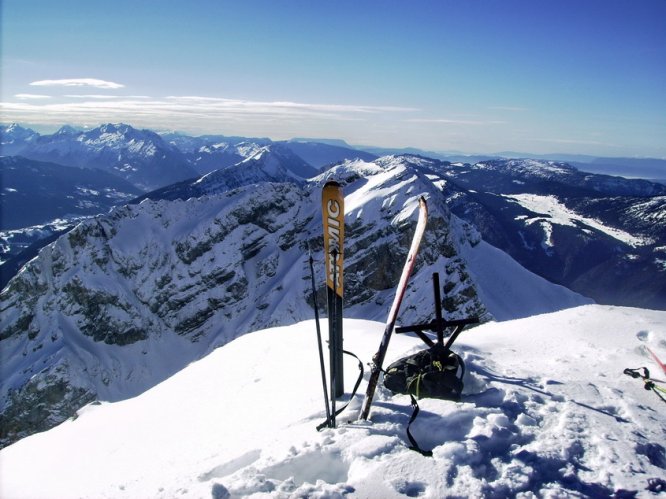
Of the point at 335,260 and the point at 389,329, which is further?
the point at 335,260

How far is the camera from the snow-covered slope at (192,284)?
10706cm

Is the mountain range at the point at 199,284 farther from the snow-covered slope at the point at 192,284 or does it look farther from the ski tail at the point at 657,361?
the ski tail at the point at 657,361

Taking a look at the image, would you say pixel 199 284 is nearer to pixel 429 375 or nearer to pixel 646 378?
pixel 429 375

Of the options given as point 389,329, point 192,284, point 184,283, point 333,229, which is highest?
point 333,229

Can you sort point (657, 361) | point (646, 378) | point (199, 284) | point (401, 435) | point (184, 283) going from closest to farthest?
1. point (401, 435)
2. point (646, 378)
3. point (657, 361)
4. point (184, 283)
5. point (199, 284)

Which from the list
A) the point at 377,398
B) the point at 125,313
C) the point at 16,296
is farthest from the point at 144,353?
the point at 377,398

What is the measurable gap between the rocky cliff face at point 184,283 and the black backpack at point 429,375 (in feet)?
294

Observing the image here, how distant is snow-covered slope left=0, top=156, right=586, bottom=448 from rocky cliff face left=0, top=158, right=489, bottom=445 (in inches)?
13.3

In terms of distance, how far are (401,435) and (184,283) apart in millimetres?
137145

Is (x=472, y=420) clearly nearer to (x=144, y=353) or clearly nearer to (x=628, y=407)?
(x=628, y=407)

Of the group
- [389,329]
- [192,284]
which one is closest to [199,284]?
[192,284]

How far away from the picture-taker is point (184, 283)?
444 ft

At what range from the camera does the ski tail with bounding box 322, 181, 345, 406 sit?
857 centimetres

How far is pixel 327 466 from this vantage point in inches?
254
